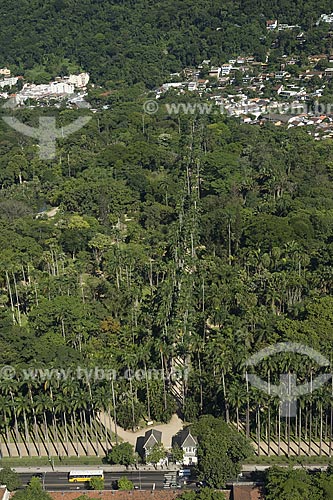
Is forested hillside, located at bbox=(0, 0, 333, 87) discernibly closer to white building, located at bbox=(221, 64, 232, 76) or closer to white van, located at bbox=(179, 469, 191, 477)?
white building, located at bbox=(221, 64, 232, 76)

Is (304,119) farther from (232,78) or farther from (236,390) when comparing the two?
(236,390)

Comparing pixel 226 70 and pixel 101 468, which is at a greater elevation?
pixel 226 70

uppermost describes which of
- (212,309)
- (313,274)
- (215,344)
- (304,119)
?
(304,119)

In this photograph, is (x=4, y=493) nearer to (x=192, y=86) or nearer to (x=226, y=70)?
(x=192, y=86)

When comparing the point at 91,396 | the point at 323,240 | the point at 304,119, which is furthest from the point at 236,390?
the point at 304,119

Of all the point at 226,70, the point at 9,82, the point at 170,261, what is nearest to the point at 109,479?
the point at 170,261
